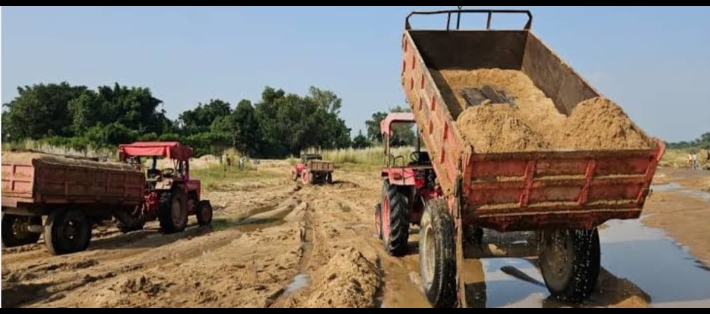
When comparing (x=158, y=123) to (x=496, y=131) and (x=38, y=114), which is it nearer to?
(x=38, y=114)

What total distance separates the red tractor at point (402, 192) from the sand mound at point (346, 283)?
0.62 meters

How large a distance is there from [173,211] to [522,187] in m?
8.81

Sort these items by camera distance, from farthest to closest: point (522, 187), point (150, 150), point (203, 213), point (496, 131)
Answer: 1. point (203, 213)
2. point (150, 150)
3. point (496, 131)
4. point (522, 187)

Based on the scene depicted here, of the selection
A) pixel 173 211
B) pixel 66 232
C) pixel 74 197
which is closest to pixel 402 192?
pixel 74 197

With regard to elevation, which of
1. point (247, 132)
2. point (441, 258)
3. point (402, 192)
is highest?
point (247, 132)

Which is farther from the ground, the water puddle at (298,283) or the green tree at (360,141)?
the green tree at (360,141)

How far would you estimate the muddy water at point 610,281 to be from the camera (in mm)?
6297

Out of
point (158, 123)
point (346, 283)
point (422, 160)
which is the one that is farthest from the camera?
point (158, 123)

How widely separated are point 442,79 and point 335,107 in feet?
246

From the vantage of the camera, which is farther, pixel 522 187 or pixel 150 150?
pixel 150 150

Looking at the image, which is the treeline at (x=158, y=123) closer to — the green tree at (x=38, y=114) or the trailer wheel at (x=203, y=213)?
the green tree at (x=38, y=114)

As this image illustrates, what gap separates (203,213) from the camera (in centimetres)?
1346

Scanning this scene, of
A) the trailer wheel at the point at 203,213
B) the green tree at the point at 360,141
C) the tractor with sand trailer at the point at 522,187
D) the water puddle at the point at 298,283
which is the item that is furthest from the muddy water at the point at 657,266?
the green tree at the point at 360,141
